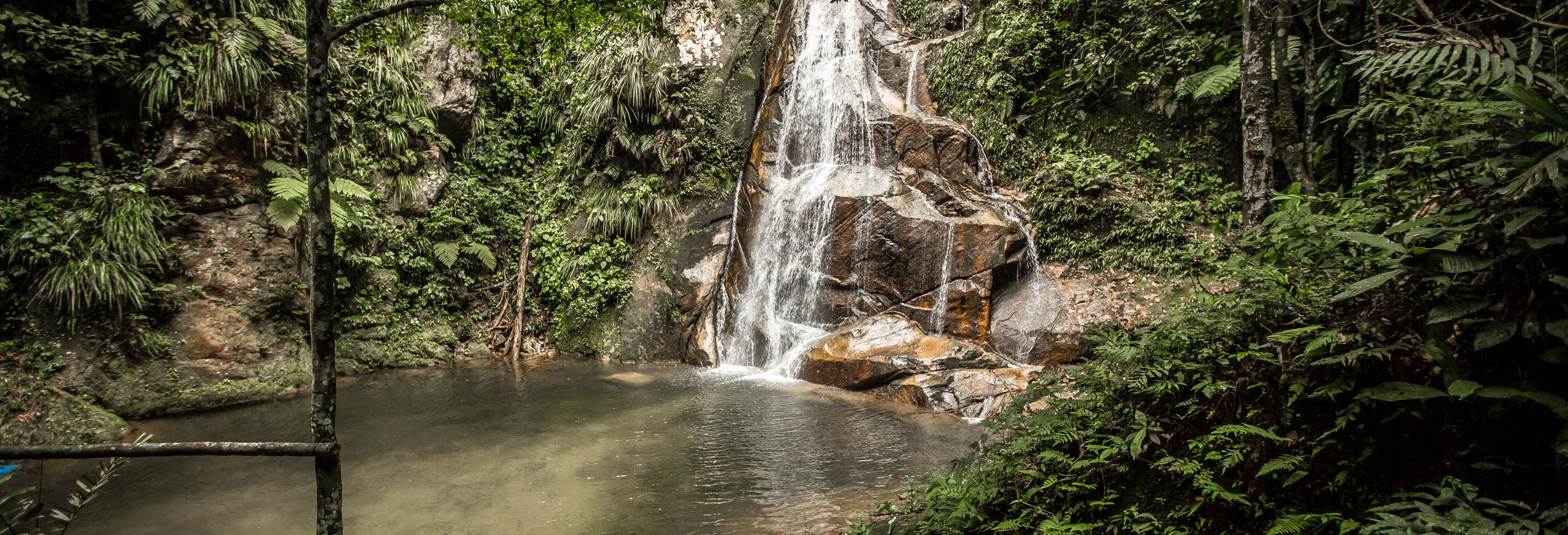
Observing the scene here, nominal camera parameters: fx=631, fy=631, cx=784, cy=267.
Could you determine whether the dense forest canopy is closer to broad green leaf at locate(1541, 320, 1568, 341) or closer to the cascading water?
broad green leaf at locate(1541, 320, 1568, 341)

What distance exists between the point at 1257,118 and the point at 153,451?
5.71m

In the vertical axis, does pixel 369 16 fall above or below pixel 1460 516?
above

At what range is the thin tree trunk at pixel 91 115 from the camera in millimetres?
6961

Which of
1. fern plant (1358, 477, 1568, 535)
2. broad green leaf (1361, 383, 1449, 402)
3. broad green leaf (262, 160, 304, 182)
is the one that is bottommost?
fern plant (1358, 477, 1568, 535)

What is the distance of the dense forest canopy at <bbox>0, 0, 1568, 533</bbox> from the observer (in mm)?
2385

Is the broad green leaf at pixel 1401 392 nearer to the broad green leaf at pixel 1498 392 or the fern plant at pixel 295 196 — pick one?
the broad green leaf at pixel 1498 392

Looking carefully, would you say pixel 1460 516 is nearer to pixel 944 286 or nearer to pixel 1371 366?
pixel 1371 366

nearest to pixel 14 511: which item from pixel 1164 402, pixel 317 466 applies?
pixel 317 466

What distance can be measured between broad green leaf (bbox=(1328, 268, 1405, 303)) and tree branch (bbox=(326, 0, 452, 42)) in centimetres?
418

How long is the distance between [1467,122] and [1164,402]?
164 centimetres

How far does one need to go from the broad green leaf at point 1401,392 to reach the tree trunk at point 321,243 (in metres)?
4.18

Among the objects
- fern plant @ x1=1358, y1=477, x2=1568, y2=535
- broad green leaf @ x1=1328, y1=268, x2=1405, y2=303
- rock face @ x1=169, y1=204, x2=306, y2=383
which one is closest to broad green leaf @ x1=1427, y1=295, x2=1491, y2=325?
broad green leaf @ x1=1328, y1=268, x2=1405, y2=303

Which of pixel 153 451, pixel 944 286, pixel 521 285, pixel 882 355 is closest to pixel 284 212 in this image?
pixel 521 285

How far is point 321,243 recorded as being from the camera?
2857 mm
